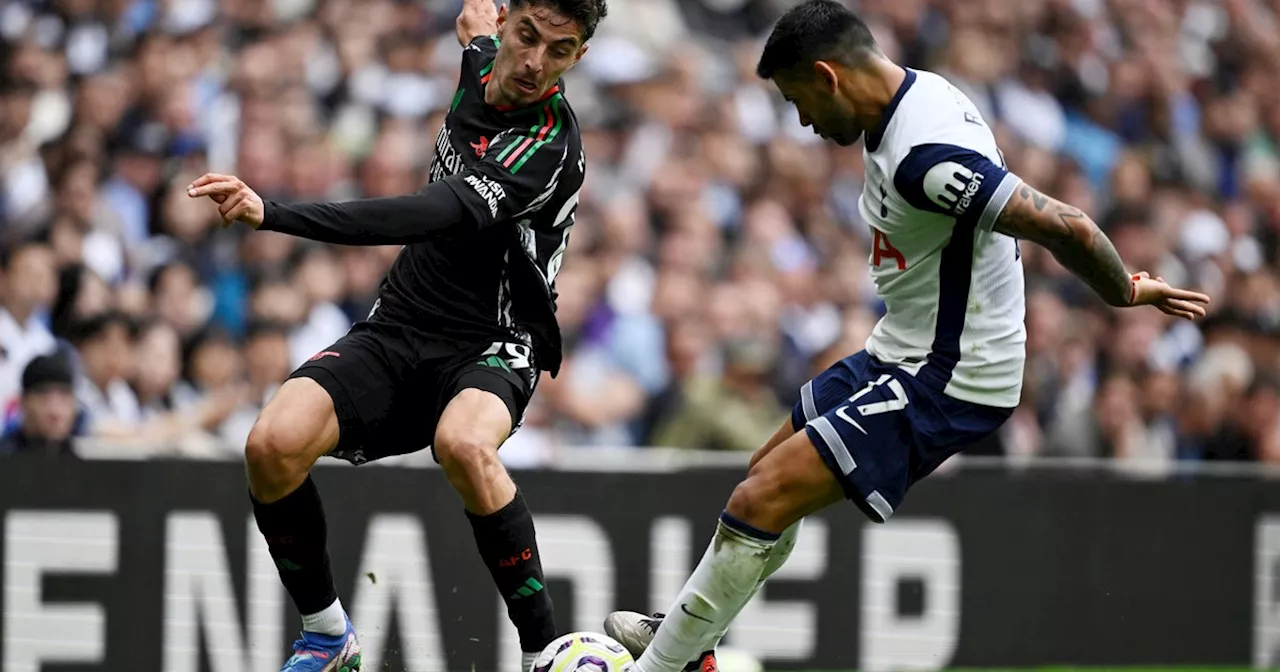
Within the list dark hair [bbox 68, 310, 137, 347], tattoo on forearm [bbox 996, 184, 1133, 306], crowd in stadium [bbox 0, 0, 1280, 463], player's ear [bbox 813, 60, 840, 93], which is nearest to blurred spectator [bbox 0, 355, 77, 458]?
crowd in stadium [bbox 0, 0, 1280, 463]

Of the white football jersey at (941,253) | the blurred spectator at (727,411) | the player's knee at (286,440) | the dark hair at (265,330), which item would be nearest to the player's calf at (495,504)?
the player's knee at (286,440)

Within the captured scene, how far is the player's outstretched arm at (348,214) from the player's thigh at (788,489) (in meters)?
1.32

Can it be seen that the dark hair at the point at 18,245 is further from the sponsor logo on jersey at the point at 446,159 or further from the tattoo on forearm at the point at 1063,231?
the tattoo on forearm at the point at 1063,231

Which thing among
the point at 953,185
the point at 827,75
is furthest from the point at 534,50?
the point at 953,185

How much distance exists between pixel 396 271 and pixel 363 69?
20.3 feet

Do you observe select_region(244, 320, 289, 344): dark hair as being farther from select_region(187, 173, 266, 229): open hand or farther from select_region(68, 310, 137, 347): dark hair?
select_region(187, 173, 266, 229): open hand

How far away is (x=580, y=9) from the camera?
6062mm

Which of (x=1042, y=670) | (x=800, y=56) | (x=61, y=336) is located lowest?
(x=1042, y=670)

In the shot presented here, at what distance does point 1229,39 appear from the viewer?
1602cm

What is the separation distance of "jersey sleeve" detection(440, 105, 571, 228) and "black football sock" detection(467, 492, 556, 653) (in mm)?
1019

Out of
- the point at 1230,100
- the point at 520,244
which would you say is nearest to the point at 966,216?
the point at 520,244

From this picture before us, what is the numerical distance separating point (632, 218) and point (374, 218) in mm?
6353

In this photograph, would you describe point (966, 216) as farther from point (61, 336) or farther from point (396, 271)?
point (61, 336)

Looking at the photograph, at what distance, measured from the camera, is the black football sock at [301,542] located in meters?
6.05
